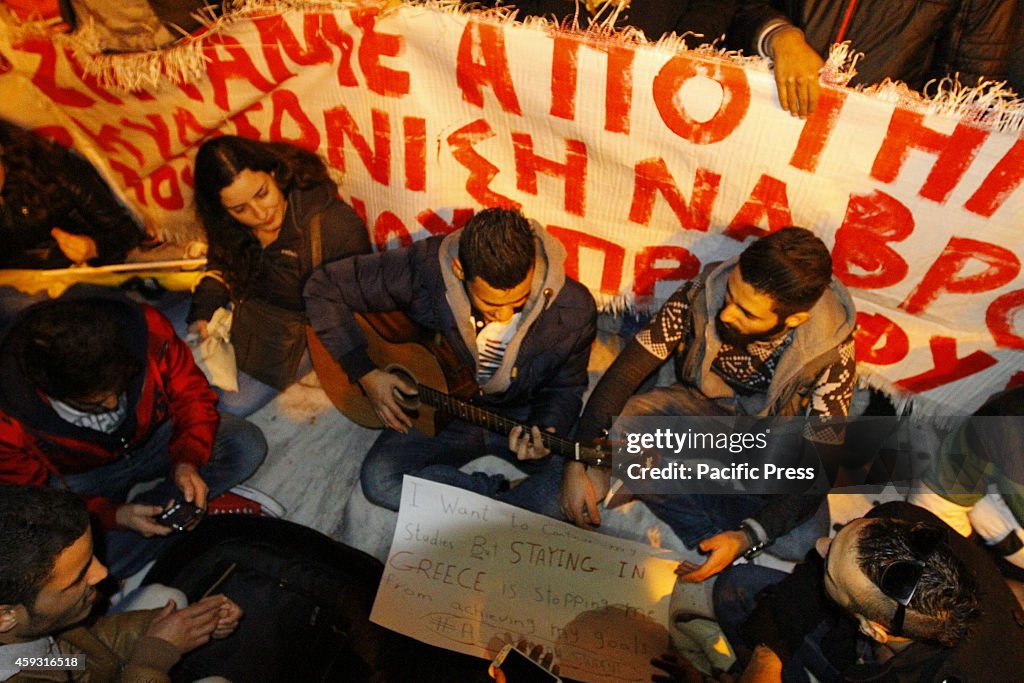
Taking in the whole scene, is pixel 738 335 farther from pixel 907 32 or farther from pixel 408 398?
pixel 408 398

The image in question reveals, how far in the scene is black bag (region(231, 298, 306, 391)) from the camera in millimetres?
3516

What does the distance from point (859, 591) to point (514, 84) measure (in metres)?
2.13

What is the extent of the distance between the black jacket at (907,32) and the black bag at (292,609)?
245 centimetres

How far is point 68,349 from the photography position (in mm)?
2363

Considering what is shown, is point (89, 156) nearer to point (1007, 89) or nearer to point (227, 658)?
point (227, 658)

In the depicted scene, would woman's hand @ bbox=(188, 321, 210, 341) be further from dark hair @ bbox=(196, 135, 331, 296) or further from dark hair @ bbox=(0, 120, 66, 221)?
dark hair @ bbox=(0, 120, 66, 221)

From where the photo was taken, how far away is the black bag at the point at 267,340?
3516 millimetres

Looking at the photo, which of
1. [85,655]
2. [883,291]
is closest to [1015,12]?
[883,291]

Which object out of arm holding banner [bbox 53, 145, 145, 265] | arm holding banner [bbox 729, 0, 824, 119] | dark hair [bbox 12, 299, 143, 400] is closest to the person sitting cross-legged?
dark hair [bbox 12, 299, 143, 400]

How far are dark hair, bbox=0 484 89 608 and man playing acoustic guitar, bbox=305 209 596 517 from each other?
4.18 feet

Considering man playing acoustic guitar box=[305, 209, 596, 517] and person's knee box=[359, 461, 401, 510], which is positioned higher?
man playing acoustic guitar box=[305, 209, 596, 517]

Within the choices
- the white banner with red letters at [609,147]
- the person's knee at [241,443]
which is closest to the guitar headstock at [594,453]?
the white banner with red letters at [609,147]

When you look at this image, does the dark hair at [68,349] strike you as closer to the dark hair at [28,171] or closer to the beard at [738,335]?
the dark hair at [28,171]

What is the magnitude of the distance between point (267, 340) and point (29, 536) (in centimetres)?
163
